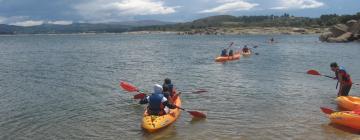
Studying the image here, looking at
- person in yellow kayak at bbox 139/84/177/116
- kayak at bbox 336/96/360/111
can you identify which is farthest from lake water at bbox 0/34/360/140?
person in yellow kayak at bbox 139/84/177/116

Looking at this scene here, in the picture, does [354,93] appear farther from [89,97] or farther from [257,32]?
[257,32]

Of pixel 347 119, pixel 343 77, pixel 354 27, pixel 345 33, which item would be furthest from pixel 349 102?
pixel 354 27

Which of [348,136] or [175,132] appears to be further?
[175,132]

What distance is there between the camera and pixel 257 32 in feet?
548

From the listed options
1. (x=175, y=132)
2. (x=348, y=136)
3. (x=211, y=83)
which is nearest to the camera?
(x=348, y=136)

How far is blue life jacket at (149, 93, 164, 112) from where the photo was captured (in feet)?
54.1

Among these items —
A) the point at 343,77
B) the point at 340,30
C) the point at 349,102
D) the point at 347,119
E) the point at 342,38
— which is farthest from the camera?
the point at 340,30

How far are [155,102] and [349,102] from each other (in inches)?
350

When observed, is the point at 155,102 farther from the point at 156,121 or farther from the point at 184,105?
the point at 184,105

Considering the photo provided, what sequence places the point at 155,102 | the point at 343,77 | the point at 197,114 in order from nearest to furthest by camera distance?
the point at 155,102, the point at 197,114, the point at 343,77

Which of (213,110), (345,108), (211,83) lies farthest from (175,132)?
(211,83)

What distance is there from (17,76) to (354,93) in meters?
24.8

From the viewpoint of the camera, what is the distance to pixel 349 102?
19.0 metres

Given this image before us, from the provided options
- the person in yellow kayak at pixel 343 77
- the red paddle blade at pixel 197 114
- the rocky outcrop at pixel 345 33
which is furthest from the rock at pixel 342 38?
the red paddle blade at pixel 197 114
